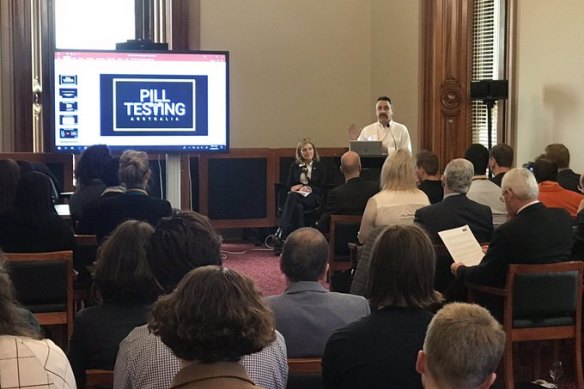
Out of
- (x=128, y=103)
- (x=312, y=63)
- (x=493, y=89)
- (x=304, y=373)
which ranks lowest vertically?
(x=304, y=373)

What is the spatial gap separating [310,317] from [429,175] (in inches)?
136

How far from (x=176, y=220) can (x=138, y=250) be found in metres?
0.17

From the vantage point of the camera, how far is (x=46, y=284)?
15.5 ft

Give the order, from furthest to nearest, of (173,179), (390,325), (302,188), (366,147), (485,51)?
(485,51)
(302,188)
(366,147)
(173,179)
(390,325)

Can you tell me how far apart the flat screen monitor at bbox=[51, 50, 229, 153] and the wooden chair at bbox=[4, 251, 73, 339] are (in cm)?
338

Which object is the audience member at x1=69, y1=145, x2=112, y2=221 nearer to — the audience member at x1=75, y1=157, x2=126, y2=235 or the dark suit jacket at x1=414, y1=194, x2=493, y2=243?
the audience member at x1=75, y1=157, x2=126, y2=235

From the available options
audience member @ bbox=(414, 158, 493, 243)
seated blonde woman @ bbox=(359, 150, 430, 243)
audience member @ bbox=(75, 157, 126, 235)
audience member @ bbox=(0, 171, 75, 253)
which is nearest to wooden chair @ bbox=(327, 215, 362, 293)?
seated blonde woman @ bbox=(359, 150, 430, 243)

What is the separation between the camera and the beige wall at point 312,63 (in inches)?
440

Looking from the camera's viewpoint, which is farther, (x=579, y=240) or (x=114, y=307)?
(x=579, y=240)

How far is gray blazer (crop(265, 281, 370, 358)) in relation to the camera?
325cm

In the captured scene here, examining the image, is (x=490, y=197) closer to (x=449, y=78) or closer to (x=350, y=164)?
(x=350, y=164)

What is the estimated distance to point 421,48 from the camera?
427 inches

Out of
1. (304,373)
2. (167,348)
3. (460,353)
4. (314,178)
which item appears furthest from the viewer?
(314,178)

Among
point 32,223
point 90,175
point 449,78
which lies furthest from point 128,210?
point 449,78
